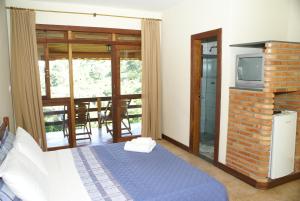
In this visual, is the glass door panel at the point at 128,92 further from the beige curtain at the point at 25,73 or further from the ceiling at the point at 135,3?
the beige curtain at the point at 25,73

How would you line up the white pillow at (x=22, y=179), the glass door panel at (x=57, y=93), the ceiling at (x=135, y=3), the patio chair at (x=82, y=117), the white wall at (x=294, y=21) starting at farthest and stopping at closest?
the patio chair at (x=82, y=117) < the glass door panel at (x=57, y=93) < the ceiling at (x=135, y=3) < the white wall at (x=294, y=21) < the white pillow at (x=22, y=179)

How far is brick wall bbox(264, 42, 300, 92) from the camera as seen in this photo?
2824mm

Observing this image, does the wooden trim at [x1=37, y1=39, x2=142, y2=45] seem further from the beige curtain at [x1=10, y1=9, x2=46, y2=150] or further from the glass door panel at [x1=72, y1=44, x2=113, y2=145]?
the beige curtain at [x1=10, y1=9, x2=46, y2=150]

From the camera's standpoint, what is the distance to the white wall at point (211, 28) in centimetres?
329

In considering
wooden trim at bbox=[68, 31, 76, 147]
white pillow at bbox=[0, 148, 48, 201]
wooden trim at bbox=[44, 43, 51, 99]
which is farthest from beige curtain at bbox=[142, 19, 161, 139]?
white pillow at bbox=[0, 148, 48, 201]

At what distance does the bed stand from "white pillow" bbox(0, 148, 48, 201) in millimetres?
117

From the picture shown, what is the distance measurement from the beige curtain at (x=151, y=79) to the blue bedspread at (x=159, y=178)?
2.33 metres

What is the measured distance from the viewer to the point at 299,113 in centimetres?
325

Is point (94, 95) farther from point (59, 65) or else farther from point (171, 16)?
point (171, 16)

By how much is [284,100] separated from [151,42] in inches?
106

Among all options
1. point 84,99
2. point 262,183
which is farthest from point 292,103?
point 84,99

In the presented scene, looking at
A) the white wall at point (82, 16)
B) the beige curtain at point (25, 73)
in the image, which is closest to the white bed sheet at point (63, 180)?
the beige curtain at point (25, 73)

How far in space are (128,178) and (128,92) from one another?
10.0ft

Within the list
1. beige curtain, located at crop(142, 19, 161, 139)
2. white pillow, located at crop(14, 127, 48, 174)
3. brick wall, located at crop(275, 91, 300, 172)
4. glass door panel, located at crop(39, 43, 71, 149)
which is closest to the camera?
white pillow, located at crop(14, 127, 48, 174)
